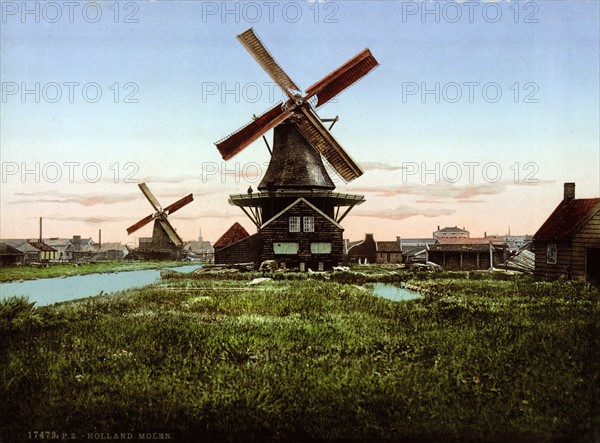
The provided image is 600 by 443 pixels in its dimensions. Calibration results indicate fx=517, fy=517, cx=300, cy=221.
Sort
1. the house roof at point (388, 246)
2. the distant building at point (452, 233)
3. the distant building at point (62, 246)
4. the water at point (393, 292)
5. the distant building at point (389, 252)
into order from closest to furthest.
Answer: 1. the water at point (393, 292)
2. the distant building at point (452, 233)
3. the distant building at point (389, 252)
4. the house roof at point (388, 246)
5. the distant building at point (62, 246)

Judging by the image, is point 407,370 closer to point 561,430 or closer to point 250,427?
point 561,430

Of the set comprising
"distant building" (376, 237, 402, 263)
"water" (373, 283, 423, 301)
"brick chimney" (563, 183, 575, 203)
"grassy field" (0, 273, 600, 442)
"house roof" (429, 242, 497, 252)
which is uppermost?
"brick chimney" (563, 183, 575, 203)

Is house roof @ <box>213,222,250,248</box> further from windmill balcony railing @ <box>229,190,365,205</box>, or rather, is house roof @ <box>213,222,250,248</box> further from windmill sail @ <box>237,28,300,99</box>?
windmill sail @ <box>237,28,300,99</box>

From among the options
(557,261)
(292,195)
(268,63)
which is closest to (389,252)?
(292,195)

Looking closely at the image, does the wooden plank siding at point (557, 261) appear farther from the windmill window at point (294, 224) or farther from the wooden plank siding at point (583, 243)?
the windmill window at point (294, 224)

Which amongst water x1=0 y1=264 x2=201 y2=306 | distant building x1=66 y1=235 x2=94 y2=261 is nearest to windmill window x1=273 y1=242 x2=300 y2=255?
water x1=0 y1=264 x2=201 y2=306

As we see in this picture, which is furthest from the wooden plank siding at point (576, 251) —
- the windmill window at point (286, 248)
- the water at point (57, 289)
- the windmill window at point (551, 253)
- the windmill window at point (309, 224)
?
the water at point (57, 289)

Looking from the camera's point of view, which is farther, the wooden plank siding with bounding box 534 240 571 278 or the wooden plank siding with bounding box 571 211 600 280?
the wooden plank siding with bounding box 534 240 571 278
